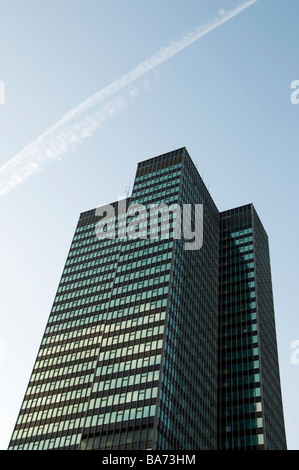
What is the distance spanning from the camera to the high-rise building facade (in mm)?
106125

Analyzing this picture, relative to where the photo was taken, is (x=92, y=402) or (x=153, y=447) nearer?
(x=153, y=447)

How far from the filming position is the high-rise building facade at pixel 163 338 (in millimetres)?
106125

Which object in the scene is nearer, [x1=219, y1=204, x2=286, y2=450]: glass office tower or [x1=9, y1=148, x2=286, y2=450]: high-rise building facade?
[x1=9, y1=148, x2=286, y2=450]: high-rise building facade

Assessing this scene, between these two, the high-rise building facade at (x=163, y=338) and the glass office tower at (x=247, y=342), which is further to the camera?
the glass office tower at (x=247, y=342)

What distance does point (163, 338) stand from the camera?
111312mm

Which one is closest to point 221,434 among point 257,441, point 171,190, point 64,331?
point 257,441

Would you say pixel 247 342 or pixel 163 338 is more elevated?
pixel 247 342

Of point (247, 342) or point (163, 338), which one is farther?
point (247, 342)

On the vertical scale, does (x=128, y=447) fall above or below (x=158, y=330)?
below

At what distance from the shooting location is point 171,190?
476 feet
